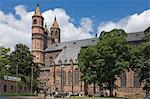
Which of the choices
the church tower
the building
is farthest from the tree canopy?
the church tower

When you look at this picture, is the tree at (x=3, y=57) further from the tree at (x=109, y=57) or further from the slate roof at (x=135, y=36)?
the slate roof at (x=135, y=36)

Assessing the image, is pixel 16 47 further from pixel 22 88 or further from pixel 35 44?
pixel 35 44

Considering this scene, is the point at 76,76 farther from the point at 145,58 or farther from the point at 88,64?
the point at 145,58

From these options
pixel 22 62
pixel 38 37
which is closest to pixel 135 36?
pixel 22 62

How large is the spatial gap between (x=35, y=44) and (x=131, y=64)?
52962mm

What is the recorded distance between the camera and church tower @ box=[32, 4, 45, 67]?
10950 centimetres

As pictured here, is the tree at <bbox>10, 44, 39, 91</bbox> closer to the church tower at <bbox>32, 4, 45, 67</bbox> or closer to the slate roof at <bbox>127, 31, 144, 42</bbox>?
the church tower at <bbox>32, 4, 45, 67</bbox>

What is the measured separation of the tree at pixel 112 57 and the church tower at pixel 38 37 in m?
49.4

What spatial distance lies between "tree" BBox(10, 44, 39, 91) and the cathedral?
1298cm

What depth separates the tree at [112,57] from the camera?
61312mm

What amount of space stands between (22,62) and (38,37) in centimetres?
2896

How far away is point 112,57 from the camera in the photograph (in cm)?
6159

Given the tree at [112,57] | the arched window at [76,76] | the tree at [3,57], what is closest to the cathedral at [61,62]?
the arched window at [76,76]

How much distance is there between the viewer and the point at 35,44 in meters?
111
